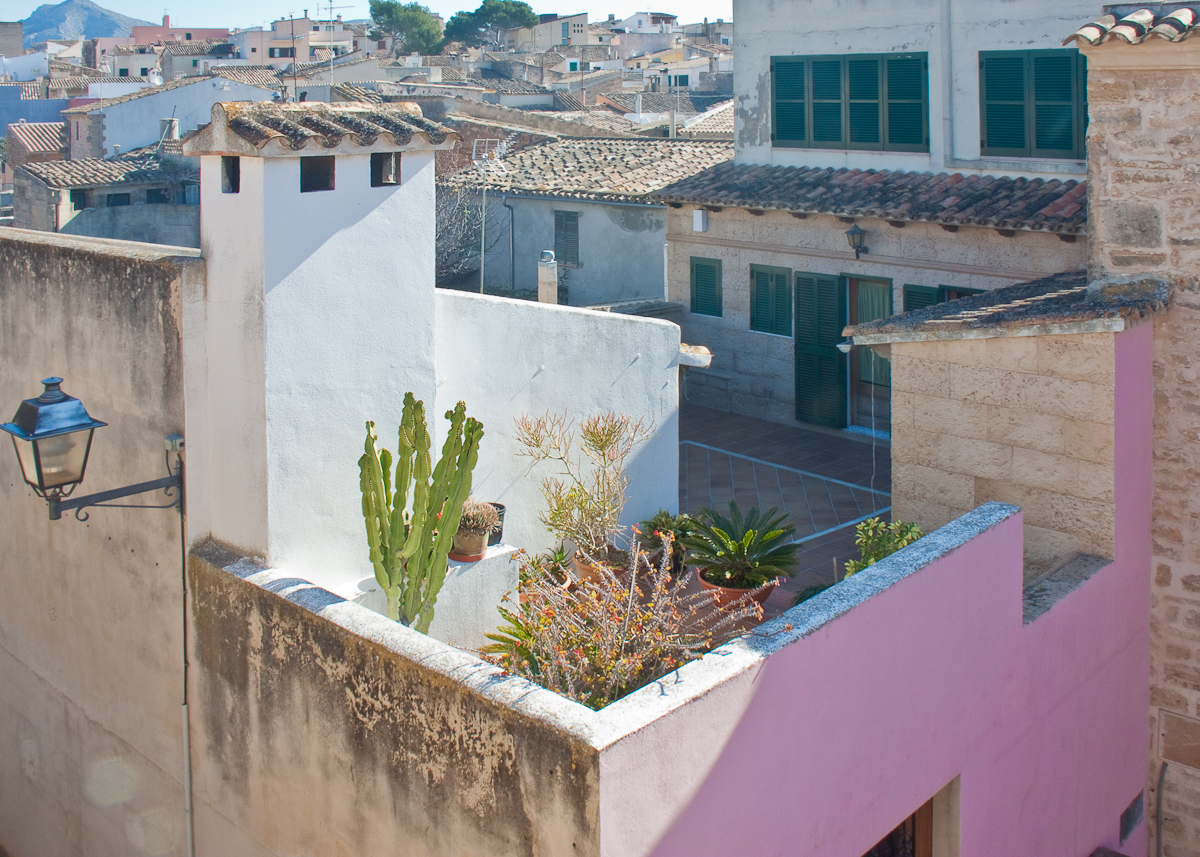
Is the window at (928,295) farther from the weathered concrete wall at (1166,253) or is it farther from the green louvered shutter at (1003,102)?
the weathered concrete wall at (1166,253)

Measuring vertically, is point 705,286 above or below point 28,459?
above

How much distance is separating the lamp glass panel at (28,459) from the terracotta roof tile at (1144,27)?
6423 millimetres

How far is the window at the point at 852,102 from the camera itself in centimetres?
1449

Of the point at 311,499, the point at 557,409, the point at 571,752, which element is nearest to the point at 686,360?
the point at 557,409

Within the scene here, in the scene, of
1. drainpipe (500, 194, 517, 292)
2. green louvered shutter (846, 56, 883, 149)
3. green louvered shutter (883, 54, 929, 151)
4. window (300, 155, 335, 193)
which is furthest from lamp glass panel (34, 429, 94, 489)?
drainpipe (500, 194, 517, 292)

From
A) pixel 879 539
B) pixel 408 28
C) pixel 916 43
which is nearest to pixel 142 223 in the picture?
pixel 916 43

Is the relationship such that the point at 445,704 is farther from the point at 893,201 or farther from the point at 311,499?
the point at 893,201

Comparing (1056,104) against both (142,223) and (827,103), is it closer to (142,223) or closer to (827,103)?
(827,103)

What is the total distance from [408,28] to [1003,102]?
6819 centimetres

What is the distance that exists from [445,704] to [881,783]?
224cm

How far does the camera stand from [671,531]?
9.39 m

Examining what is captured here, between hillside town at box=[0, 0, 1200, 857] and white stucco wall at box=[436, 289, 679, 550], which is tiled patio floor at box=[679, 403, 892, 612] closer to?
hillside town at box=[0, 0, 1200, 857]

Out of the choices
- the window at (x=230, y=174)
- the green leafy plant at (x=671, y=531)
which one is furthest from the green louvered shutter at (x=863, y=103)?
the window at (x=230, y=174)

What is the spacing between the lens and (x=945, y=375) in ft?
25.0
